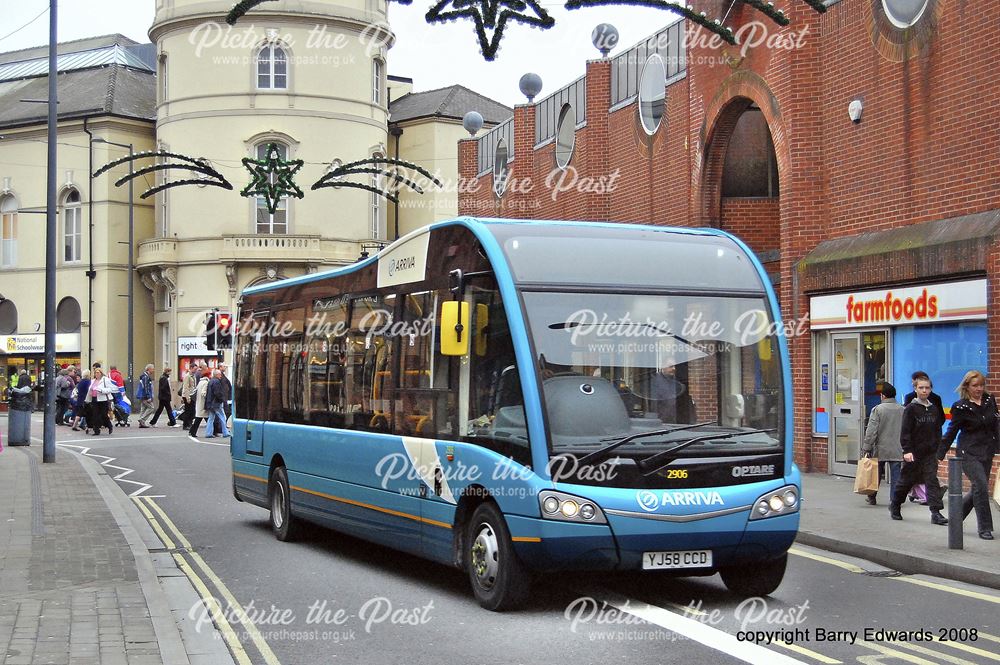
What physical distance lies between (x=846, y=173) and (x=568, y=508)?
12360 millimetres

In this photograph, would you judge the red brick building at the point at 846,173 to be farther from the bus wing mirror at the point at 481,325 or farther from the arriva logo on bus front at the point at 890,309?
the bus wing mirror at the point at 481,325

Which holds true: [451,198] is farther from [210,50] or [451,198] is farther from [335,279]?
[335,279]

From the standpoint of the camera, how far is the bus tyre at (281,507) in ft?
42.3

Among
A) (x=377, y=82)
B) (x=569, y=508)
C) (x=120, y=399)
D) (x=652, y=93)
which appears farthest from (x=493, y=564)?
(x=377, y=82)

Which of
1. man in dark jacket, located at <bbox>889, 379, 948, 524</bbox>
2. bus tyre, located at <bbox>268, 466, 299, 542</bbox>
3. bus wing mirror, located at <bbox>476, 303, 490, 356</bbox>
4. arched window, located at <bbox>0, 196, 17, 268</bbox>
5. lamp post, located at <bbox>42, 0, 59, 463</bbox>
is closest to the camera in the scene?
bus wing mirror, located at <bbox>476, 303, 490, 356</bbox>

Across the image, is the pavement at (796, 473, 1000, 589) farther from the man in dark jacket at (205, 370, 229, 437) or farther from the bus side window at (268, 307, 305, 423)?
the man in dark jacket at (205, 370, 229, 437)

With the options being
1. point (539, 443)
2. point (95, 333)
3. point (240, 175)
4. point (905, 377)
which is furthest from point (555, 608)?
point (95, 333)

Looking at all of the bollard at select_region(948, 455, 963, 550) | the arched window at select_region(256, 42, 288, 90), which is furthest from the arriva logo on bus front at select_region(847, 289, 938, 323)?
the arched window at select_region(256, 42, 288, 90)

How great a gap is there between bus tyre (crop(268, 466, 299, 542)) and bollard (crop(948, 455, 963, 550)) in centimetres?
608

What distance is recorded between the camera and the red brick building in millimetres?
16500

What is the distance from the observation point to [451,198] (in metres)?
58.1


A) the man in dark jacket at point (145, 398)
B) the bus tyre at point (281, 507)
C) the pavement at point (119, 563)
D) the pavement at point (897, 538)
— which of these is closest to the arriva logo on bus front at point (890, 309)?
the pavement at point (119, 563)

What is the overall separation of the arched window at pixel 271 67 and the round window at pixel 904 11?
36814mm

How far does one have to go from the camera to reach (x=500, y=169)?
3647cm
